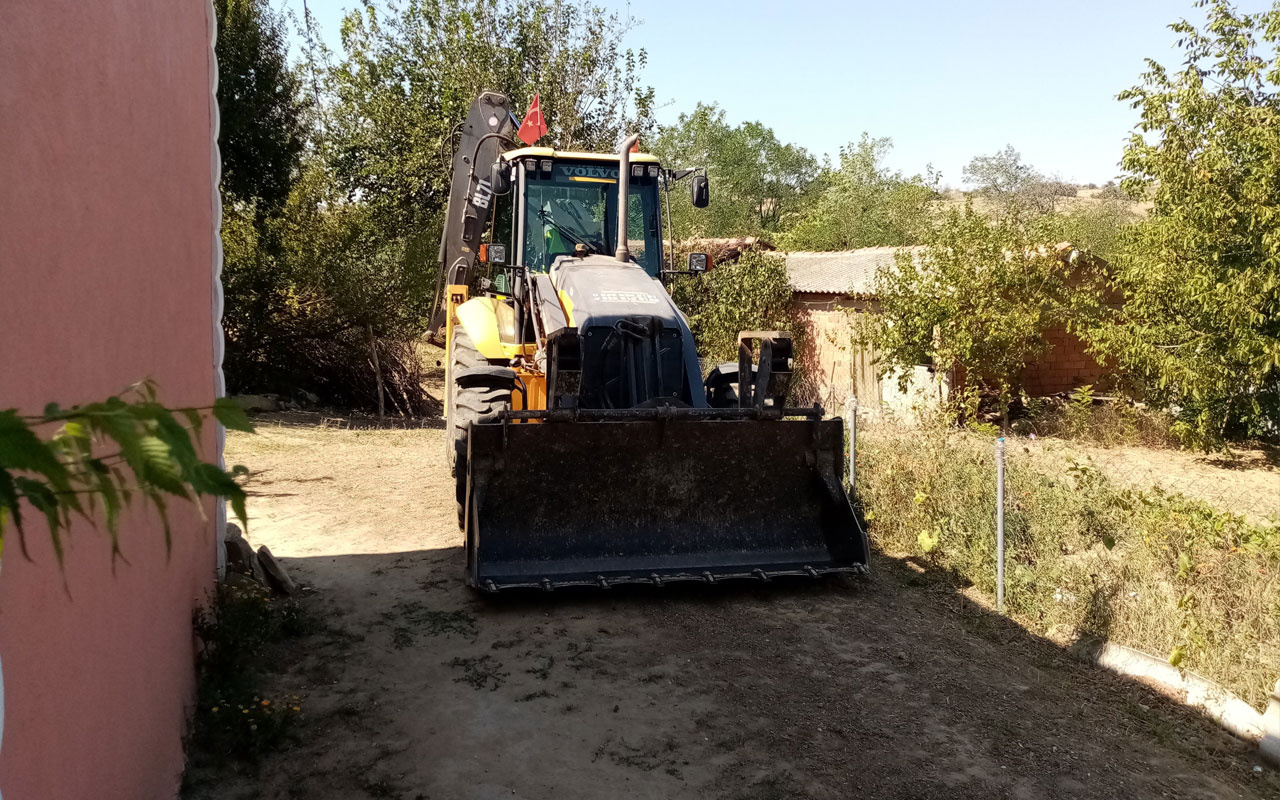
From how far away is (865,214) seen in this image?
3750 centimetres

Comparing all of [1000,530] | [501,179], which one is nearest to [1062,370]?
[1000,530]

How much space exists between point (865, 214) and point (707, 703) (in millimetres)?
34821

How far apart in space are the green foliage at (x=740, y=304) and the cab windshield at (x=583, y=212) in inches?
334

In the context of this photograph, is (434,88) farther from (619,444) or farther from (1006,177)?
(1006,177)

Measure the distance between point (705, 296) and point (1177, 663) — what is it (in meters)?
A: 13.6

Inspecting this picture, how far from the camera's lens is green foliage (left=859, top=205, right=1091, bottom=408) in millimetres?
Answer: 13172

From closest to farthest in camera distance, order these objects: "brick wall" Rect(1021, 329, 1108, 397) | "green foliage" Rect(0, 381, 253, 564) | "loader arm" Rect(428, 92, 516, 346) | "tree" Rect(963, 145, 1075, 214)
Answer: "green foliage" Rect(0, 381, 253, 564)
"loader arm" Rect(428, 92, 516, 346)
"brick wall" Rect(1021, 329, 1108, 397)
"tree" Rect(963, 145, 1075, 214)

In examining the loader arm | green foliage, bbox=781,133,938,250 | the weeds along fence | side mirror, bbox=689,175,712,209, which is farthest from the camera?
green foliage, bbox=781,133,938,250

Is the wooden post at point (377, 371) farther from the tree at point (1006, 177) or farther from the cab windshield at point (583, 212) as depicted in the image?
the tree at point (1006, 177)

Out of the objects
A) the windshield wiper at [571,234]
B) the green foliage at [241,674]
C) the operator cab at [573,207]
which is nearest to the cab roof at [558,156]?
the operator cab at [573,207]

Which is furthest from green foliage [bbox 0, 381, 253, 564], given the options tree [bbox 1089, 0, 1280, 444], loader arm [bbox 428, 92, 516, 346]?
tree [bbox 1089, 0, 1280, 444]

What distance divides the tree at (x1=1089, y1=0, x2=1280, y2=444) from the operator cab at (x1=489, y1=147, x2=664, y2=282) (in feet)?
22.9

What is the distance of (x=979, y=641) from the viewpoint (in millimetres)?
5742

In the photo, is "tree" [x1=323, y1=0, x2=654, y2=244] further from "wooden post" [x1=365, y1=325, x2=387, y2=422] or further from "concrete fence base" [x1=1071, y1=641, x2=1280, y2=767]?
"concrete fence base" [x1=1071, y1=641, x2=1280, y2=767]
